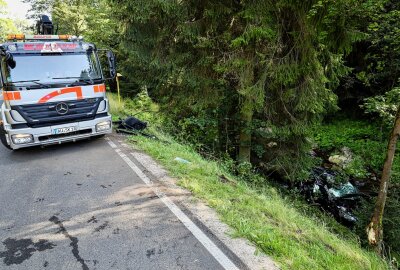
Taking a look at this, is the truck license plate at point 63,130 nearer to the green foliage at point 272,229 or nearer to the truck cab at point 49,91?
the truck cab at point 49,91

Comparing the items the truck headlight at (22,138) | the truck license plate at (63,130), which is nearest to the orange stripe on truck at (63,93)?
the truck license plate at (63,130)

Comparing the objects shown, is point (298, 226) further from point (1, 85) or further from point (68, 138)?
point (1, 85)

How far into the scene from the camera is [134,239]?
364 centimetres

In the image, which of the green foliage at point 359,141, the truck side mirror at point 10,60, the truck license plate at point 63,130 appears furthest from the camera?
the green foliage at point 359,141

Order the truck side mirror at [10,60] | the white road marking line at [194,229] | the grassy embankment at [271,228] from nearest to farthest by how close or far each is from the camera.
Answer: the white road marking line at [194,229] → the grassy embankment at [271,228] → the truck side mirror at [10,60]

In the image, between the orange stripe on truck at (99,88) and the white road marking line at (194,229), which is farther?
the orange stripe on truck at (99,88)

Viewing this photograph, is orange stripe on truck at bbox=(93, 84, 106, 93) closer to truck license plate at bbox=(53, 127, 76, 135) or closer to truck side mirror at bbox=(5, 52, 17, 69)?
truck license plate at bbox=(53, 127, 76, 135)

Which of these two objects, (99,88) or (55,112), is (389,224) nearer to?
(99,88)

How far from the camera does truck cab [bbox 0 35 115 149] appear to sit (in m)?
6.50

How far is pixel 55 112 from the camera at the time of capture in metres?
6.82

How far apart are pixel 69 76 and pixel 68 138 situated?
148 centimetres

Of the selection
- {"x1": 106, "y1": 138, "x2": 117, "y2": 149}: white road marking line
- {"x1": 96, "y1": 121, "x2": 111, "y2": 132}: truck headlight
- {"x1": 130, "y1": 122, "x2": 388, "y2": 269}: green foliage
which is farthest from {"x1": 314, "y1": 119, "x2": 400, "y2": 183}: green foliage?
{"x1": 96, "y1": 121, "x2": 111, "y2": 132}: truck headlight

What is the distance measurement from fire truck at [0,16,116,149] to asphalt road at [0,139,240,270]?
91cm

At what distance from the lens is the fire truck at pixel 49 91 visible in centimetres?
650
